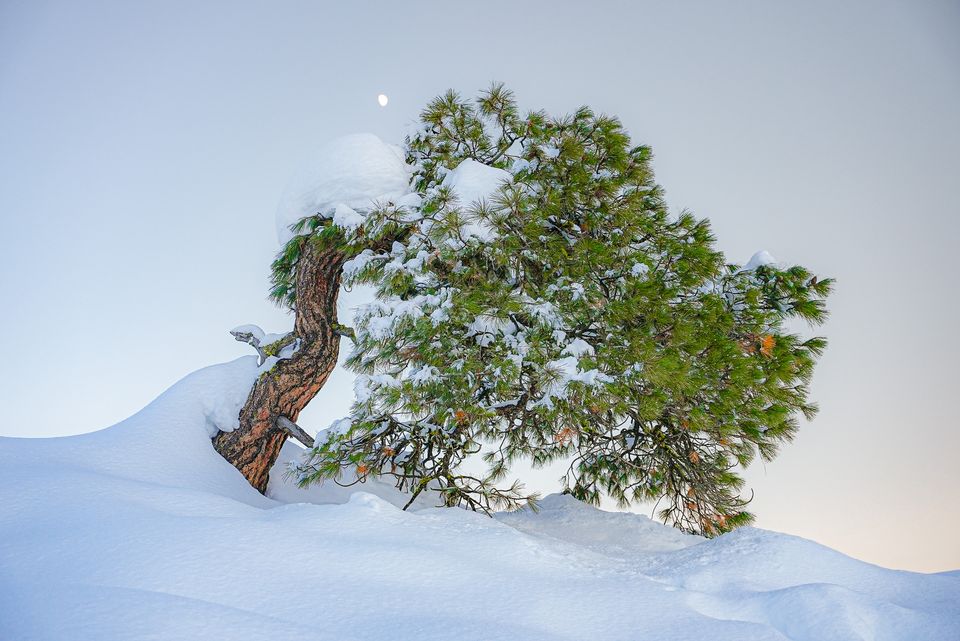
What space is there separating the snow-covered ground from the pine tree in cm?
57

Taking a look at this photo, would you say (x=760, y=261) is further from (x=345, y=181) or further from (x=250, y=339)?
(x=250, y=339)

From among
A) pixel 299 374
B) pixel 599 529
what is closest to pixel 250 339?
pixel 299 374

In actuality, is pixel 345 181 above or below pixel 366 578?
above

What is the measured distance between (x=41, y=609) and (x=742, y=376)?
238 centimetres

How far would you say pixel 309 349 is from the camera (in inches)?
128

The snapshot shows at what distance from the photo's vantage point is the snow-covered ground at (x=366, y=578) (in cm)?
117

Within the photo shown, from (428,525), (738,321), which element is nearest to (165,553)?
(428,525)

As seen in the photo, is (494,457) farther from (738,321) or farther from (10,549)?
(10,549)

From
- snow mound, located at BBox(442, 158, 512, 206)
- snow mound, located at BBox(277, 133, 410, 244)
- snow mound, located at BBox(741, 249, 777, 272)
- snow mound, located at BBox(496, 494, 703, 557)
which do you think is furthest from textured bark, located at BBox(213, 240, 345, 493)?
snow mound, located at BBox(741, 249, 777, 272)

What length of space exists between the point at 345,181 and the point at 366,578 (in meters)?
2.04

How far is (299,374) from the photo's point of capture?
3.22 meters

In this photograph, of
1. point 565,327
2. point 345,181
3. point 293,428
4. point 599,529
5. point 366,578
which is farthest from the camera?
point 293,428

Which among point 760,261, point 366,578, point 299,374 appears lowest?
point 366,578

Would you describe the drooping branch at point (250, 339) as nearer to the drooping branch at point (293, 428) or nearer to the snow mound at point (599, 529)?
the drooping branch at point (293, 428)
